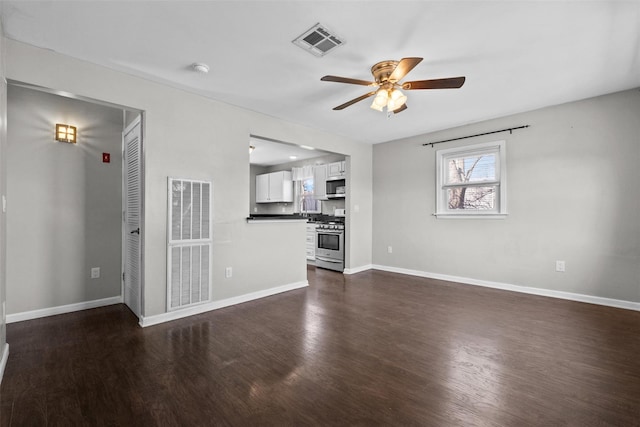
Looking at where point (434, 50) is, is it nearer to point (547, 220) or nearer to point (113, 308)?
point (547, 220)

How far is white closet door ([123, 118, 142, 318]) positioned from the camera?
309 cm

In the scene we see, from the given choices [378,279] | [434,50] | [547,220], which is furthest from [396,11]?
[378,279]

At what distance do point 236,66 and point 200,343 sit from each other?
8.39 ft

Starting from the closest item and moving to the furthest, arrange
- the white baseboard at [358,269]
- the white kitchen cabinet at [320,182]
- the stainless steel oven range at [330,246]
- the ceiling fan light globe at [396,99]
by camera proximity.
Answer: the ceiling fan light globe at [396,99] → the white baseboard at [358,269] → the stainless steel oven range at [330,246] → the white kitchen cabinet at [320,182]

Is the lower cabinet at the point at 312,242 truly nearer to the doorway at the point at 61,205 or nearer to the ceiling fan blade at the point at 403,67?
the doorway at the point at 61,205

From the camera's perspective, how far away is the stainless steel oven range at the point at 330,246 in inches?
218

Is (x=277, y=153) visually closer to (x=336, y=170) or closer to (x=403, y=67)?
(x=336, y=170)

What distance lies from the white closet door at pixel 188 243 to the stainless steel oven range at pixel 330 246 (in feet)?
8.97

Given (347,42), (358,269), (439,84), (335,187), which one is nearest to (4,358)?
(347,42)

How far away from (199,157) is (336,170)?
134 inches

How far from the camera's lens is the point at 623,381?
1.95m

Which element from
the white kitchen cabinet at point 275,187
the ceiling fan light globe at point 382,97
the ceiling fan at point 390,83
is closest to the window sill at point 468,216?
the ceiling fan at point 390,83

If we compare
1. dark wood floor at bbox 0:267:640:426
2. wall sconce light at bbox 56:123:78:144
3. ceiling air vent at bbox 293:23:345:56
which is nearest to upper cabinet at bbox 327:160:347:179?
dark wood floor at bbox 0:267:640:426

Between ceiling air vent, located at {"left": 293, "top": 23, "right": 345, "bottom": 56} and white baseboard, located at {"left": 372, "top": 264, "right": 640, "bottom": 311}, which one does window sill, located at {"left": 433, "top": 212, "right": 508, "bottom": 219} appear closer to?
white baseboard, located at {"left": 372, "top": 264, "right": 640, "bottom": 311}
